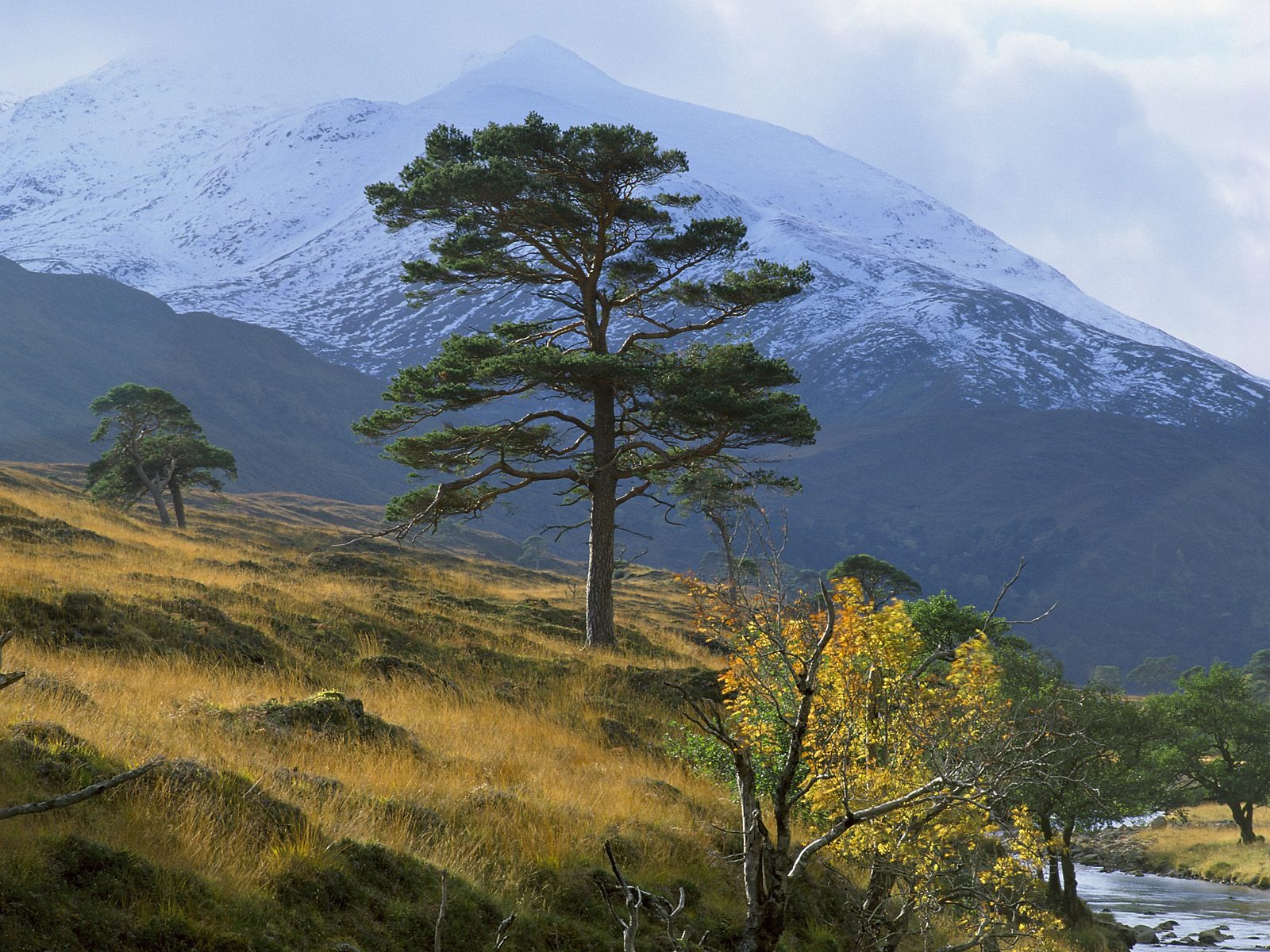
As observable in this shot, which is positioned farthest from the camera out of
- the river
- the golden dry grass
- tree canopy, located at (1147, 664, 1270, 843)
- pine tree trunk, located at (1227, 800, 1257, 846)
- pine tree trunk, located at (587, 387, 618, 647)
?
tree canopy, located at (1147, 664, 1270, 843)

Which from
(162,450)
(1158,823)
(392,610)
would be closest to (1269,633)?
(1158,823)

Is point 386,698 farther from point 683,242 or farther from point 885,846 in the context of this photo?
point 683,242

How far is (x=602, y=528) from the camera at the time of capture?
23.9 metres

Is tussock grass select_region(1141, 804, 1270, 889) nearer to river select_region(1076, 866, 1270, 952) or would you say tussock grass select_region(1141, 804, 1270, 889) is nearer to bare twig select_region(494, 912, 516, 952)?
river select_region(1076, 866, 1270, 952)

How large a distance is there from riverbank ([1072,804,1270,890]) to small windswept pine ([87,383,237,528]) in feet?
139

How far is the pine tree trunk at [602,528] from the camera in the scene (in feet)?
75.7

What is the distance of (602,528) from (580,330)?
16.2 feet

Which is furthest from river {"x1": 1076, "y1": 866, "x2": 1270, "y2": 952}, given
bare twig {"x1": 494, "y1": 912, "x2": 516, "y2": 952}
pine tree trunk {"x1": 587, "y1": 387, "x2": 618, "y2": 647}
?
bare twig {"x1": 494, "y1": 912, "x2": 516, "y2": 952}

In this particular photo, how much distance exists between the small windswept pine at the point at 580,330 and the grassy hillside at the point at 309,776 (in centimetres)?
504

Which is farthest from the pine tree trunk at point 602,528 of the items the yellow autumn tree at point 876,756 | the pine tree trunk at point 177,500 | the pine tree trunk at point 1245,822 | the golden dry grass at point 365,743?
the pine tree trunk at point 1245,822

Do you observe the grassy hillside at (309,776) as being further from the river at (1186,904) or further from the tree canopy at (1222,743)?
the tree canopy at (1222,743)

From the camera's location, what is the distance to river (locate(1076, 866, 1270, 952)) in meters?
32.6

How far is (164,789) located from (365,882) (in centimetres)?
145

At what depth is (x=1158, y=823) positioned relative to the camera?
39938 mm
